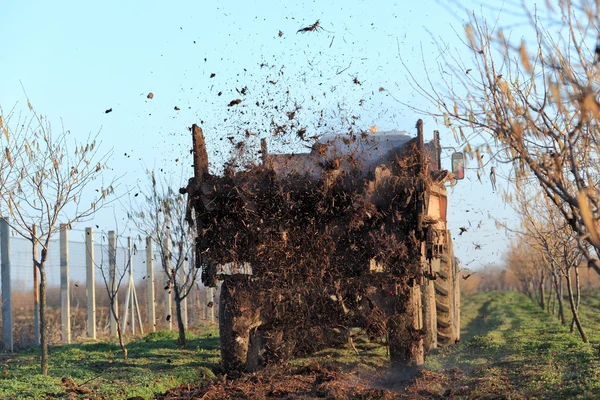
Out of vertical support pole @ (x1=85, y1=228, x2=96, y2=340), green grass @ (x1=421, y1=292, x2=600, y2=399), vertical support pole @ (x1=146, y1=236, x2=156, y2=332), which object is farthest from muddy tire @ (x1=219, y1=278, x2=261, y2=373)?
vertical support pole @ (x1=146, y1=236, x2=156, y2=332)

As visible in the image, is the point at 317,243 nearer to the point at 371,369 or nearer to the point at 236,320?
the point at 236,320

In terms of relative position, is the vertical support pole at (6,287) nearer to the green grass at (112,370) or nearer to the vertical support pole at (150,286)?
the green grass at (112,370)

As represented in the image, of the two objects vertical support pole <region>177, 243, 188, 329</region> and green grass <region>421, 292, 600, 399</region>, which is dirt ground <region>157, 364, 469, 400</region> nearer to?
green grass <region>421, 292, 600, 399</region>

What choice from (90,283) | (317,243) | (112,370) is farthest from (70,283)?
(317,243)

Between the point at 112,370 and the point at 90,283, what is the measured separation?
7220 millimetres

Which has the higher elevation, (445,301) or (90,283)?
(90,283)

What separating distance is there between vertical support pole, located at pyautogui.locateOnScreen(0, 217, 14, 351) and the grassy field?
1.07 meters

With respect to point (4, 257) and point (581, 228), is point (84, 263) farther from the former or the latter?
point (581, 228)

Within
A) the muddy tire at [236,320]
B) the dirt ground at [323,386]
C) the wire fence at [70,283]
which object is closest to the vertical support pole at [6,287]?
the wire fence at [70,283]

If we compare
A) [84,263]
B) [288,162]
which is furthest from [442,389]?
[84,263]

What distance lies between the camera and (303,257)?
8.68 metres

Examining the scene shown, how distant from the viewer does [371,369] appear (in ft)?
33.4

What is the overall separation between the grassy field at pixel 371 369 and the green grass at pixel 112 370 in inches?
0.5

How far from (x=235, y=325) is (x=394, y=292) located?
6.78ft
